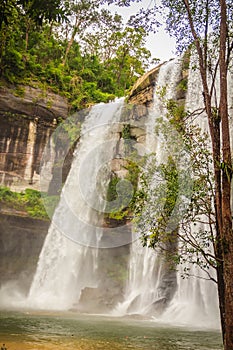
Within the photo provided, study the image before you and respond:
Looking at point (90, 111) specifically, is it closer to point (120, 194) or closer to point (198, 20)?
point (120, 194)

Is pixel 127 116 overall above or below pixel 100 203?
above

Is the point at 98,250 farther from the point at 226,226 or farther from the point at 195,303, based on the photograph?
the point at 226,226

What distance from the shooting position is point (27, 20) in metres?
22.9

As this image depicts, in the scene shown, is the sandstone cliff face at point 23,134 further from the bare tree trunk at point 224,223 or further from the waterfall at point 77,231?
the bare tree trunk at point 224,223

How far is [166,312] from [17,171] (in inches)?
430

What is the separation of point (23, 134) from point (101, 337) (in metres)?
14.5

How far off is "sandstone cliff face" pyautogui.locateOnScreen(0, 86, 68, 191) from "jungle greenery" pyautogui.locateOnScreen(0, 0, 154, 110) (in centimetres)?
110

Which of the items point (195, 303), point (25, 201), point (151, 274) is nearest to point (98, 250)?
point (151, 274)

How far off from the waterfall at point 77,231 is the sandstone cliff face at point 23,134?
2.11 m

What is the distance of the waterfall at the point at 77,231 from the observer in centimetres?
1775

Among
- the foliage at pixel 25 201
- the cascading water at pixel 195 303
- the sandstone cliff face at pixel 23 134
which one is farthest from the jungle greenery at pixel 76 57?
the cascading water at pixel 195 303

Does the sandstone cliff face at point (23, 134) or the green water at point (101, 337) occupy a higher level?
the sandstone cliff face at point (23, 134)

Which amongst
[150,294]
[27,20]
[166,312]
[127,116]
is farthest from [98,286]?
[27,20]

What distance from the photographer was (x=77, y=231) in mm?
18984
